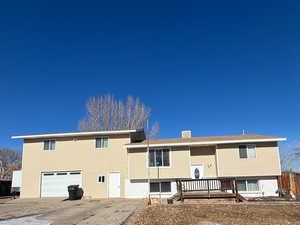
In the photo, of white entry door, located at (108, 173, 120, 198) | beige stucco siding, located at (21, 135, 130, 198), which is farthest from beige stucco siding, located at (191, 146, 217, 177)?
white entry door, located at (108, 173, 120, 198)

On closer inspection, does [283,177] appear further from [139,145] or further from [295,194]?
[139,145]

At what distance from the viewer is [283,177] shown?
1958 centimetres

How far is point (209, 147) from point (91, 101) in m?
19.9

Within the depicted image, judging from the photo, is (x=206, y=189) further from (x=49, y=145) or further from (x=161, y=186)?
(x=49, y=145)

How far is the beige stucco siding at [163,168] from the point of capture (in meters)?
19.8

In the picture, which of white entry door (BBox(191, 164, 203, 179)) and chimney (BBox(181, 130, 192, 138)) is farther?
chimney (BBox(181, 130, 192, 138))

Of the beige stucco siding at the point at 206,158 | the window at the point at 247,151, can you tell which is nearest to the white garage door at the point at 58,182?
the beige stucco siding at the point at 206,158

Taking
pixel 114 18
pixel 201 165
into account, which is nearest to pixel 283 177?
pixel 201 165

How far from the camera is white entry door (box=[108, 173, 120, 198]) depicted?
829 inches

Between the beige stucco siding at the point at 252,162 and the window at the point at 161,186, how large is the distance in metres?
3.88

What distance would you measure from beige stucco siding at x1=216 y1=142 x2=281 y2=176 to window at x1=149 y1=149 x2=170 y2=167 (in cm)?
374

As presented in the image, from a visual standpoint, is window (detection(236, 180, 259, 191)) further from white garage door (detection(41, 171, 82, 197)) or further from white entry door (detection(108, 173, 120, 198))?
white garage door (detection(41, 171, 82, 197))

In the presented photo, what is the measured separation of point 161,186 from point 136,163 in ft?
8.32

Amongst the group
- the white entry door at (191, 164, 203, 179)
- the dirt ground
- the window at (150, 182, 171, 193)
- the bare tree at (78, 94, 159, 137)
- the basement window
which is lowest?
the dirt ground
